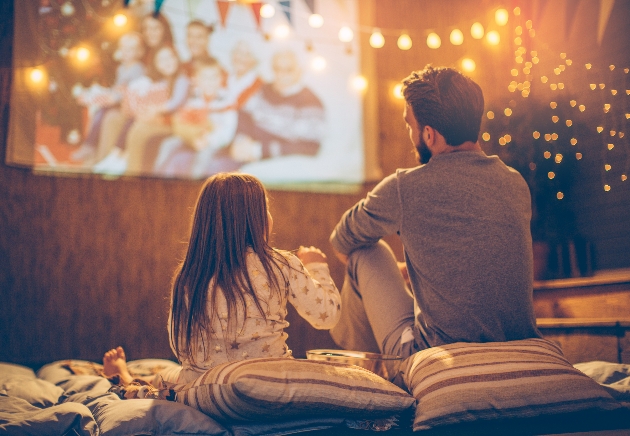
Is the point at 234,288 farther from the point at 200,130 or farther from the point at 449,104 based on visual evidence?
the point at 200,130

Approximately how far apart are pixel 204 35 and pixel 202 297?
219 cm

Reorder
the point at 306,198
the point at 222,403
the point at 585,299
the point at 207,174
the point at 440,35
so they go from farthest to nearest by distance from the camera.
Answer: the point at 440,35 < the point at 306,198 < the point at 207,174 < the point at 585,299 < the point at 222,403

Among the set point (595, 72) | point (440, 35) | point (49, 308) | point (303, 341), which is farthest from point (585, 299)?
point (49, 308)

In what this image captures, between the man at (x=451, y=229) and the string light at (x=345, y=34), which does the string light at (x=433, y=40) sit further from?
the man at (x=451, y=229)

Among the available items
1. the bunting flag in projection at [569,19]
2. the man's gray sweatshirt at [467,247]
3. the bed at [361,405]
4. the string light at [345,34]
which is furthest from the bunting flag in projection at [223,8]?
the bed at [361,405]

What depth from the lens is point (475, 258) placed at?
5.39ft

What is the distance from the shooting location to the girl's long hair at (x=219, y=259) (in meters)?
1.60

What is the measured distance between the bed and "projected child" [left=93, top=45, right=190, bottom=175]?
190 centimetres

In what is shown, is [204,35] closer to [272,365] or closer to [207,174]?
[207,174]

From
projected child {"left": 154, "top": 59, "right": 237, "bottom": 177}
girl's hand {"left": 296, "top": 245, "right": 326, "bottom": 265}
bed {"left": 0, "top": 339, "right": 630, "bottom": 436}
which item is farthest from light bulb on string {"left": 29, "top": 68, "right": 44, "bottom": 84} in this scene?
bed {"left": 0, "top": 339, "right": 630, "bottom": 436}

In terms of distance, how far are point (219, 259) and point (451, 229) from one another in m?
0.65

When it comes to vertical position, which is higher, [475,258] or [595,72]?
[595,72]

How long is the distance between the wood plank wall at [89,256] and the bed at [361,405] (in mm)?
1611

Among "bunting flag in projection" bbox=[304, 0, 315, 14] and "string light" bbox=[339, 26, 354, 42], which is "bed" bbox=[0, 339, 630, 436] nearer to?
"string light" bbox=[339, 26, 354, 42]
